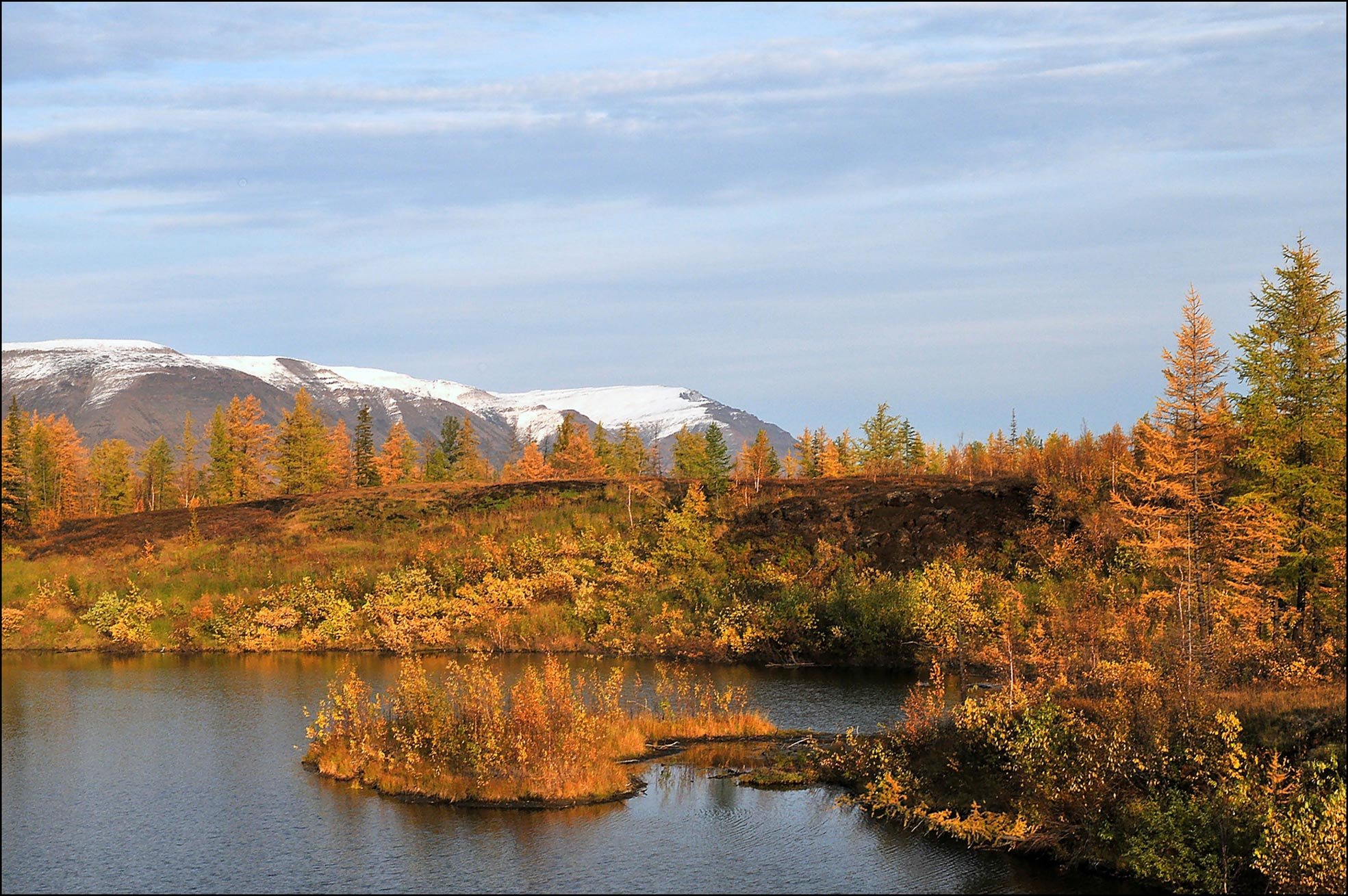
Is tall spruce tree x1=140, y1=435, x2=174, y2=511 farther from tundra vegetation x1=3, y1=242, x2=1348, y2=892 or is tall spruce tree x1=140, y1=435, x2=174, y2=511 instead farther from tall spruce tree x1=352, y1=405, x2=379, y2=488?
tall spruce tree x1=352, y1=405, x2=379, y2=488

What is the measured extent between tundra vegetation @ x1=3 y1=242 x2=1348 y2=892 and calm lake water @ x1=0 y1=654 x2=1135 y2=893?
5.14 ft

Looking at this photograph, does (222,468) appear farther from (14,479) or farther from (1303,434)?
(1303,434)

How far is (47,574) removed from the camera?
62812 mm

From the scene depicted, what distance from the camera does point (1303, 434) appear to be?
137ft

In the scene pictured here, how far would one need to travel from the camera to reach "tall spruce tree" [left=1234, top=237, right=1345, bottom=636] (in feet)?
135

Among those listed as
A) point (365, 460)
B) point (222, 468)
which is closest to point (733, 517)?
point (365, 460)

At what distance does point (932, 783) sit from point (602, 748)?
10253 millimetres

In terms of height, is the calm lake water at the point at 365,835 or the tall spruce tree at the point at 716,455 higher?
the tall spruce tree at the point at 716,455

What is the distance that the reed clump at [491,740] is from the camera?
31.4 m

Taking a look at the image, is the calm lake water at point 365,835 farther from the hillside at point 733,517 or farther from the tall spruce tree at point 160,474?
the tall spruce tree at point 160,474

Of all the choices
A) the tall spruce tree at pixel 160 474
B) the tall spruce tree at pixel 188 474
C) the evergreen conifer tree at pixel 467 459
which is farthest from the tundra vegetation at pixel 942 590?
the evergreen conifer tree at pixel 467 459

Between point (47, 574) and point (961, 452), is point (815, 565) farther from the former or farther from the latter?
point (961, 452)

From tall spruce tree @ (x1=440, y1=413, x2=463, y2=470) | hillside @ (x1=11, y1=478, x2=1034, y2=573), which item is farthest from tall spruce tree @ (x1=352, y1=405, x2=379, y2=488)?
hillside @ (x1=11, y1=478, x2=1034, y2=573)

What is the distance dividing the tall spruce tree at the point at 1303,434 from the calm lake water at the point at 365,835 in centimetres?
1930
